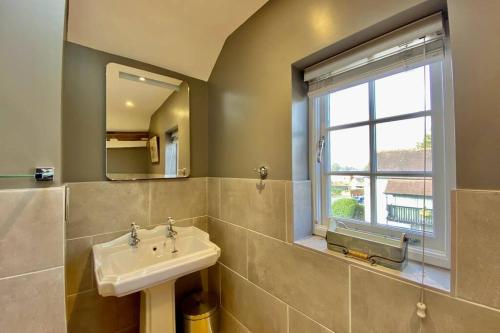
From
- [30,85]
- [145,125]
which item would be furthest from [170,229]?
[30,85]

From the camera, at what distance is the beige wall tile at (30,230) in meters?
0.67

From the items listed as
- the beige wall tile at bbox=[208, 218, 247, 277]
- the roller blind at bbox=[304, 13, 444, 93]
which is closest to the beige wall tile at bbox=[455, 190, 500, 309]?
the roller blind at bbox=[304, 13, 444, 93]

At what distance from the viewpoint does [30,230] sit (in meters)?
0.70

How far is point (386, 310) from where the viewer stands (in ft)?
2.52

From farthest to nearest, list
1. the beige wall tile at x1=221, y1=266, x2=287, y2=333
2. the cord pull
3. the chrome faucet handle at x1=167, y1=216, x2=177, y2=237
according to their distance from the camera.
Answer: the chrome faucet handle at x1=167, y1=216, x2=177, y2=237
the beige wall tile at x1=221, y1=266, x2=287, y2=333
the cord pull

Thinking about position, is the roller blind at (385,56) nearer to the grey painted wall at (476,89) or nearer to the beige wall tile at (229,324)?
the grey painted wall at (476,89)

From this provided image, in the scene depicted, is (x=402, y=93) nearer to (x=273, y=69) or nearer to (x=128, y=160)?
(x=273, y=69)

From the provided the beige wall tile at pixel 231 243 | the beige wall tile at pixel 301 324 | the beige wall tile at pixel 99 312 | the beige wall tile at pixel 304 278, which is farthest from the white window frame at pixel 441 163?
the beige wall tile at pixel 99 312

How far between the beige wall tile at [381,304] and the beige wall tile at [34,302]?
106 cm

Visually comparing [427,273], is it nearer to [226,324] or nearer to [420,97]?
[420,97]

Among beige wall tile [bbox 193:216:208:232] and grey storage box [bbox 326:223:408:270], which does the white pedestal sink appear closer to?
beige wall tile [bbox 193:216:208:232]

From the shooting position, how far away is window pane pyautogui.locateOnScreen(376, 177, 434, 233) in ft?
2.81

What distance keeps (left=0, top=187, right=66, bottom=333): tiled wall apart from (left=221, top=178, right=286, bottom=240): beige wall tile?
882mm

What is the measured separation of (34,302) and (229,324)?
1.16m
